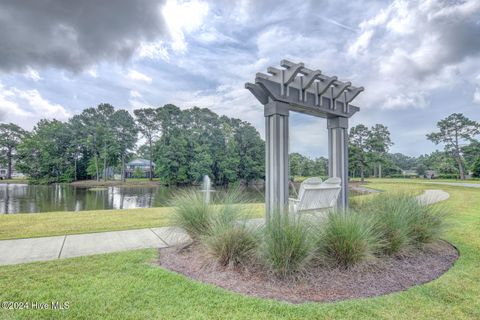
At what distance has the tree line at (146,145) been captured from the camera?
2736 cm

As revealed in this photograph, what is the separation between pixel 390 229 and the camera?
9.38 ft

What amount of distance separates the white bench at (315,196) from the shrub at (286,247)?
3.80ft

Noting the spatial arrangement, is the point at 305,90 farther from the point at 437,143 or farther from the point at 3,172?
the point at 3,172

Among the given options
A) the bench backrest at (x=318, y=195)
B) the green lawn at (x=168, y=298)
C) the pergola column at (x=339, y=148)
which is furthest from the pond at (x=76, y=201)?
the green lawn at (x=168, y=298)

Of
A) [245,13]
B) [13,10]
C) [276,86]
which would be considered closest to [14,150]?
[13,10]

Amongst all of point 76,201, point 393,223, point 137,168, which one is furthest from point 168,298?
point 137,168

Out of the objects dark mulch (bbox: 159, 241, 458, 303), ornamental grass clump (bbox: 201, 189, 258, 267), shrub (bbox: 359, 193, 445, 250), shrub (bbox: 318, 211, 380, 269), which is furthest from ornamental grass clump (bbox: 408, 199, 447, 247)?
ornamental grass clump (bbox: 201, 189, 258, 267)

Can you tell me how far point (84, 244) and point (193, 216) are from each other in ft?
4.71

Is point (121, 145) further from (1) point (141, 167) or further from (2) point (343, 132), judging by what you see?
(2) point (343, 132)

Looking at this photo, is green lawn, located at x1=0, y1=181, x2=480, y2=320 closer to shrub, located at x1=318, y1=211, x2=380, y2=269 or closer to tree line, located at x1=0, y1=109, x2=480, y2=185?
shrub, located at x1=318, y1=211, x2=380, y2=269

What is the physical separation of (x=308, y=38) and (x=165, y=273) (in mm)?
7022

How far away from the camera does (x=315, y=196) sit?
12.5 feet

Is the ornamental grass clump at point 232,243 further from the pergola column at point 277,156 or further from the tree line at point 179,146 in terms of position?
the tree line at point 179,146

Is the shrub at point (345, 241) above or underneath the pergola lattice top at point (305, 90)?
underneath
